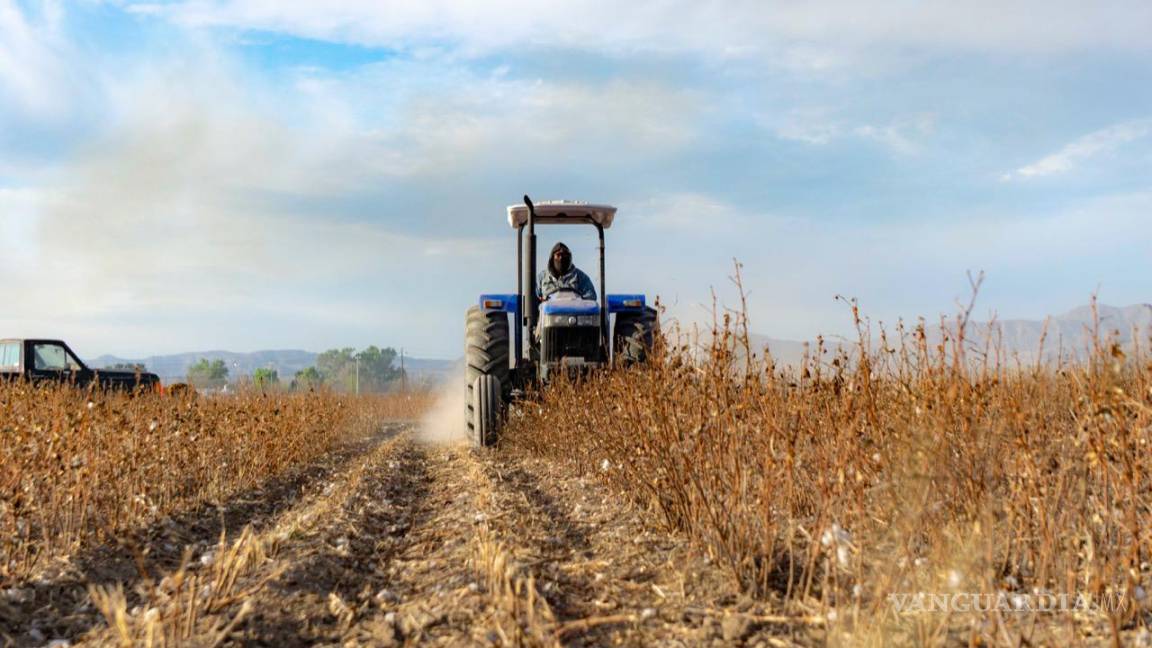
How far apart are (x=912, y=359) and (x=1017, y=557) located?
120cm

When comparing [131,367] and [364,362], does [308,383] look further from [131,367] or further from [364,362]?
[364,362]

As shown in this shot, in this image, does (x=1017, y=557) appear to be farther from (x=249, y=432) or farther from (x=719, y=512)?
(x=249, y=432)

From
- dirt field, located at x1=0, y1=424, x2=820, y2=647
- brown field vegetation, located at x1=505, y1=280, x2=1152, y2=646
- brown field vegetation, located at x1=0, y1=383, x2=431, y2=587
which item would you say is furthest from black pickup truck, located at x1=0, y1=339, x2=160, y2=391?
brown field vegetation, located at x1=505, y1=280, x2=1152, y2=646

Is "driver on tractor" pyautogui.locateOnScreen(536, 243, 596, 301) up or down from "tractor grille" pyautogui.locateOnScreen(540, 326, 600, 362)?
up

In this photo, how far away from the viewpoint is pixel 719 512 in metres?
3.84

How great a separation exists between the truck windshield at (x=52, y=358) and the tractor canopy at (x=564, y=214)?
29.6 feet

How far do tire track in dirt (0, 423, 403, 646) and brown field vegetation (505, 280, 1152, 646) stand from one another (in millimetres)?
2204

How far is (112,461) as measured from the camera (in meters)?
6.00

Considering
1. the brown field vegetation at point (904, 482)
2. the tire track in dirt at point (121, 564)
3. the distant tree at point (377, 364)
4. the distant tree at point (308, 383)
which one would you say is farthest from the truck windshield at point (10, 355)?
the distant tree at point (377, 364)

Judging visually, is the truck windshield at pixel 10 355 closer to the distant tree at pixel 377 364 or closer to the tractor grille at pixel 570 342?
the tractor grille at pixel 570 342

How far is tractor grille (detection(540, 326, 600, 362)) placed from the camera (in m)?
8.68

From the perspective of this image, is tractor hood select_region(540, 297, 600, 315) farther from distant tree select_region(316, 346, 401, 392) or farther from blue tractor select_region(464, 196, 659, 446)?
distant tree select_region(316, 346, 401, 392)

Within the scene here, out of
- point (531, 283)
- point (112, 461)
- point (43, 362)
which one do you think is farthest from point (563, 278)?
point (43, 362)

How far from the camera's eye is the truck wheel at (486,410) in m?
9.21
